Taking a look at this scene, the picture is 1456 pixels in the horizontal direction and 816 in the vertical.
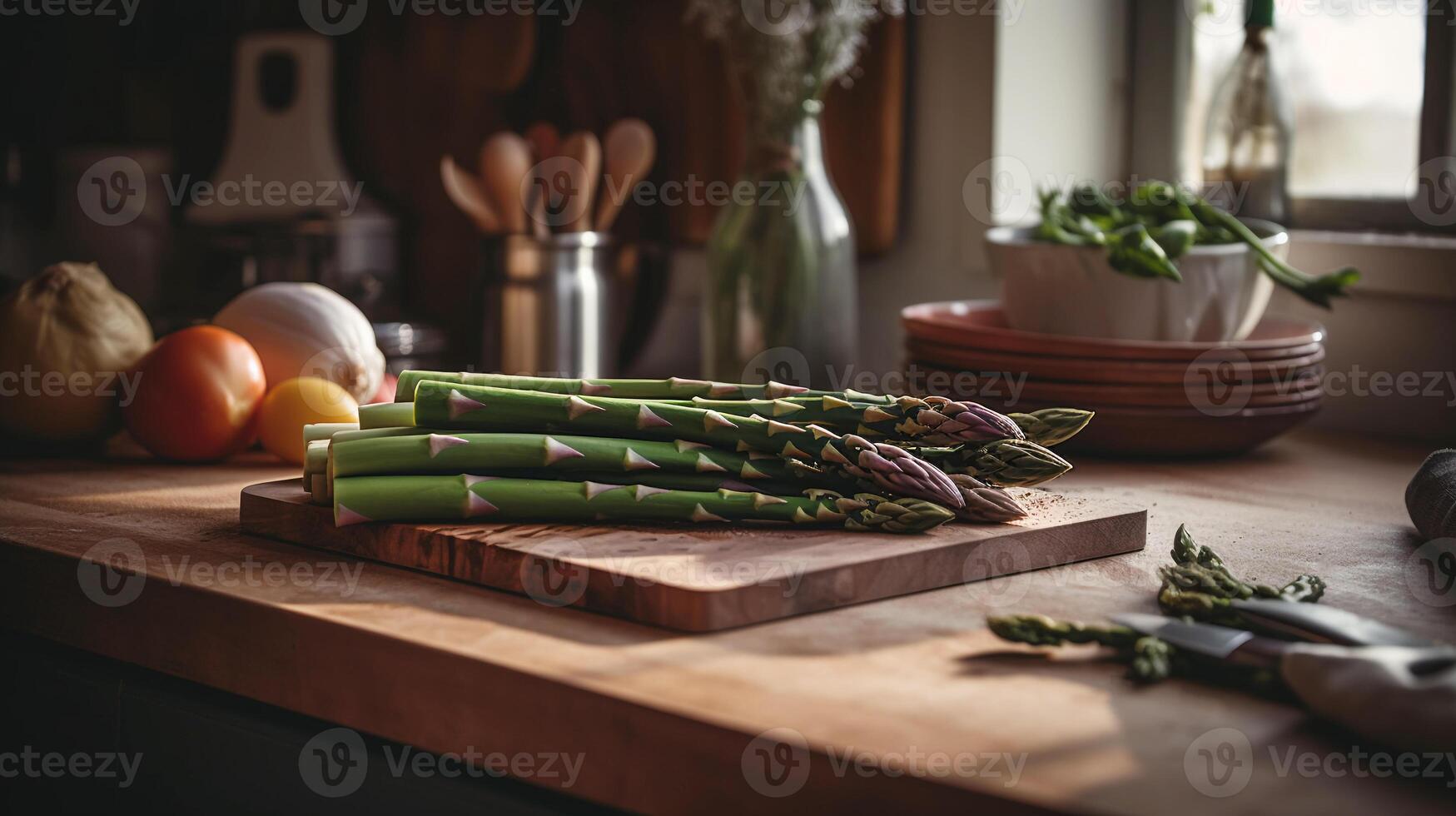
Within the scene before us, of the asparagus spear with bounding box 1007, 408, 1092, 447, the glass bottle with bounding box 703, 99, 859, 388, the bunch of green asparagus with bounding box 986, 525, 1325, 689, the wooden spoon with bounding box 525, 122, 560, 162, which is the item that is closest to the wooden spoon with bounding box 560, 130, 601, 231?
the wooden spoon with bounding box 525, 122, 560, 162

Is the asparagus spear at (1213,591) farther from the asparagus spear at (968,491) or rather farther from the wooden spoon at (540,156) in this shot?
the wooden spoon at (540,156)

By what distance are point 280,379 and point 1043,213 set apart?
68cm

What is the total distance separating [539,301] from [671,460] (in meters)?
0.76

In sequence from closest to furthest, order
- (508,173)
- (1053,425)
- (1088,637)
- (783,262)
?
(1088,637) < (1053,425) < (783,262) < (508,173)

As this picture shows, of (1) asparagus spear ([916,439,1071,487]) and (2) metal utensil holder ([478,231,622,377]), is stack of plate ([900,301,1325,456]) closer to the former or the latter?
(1) asparagus spear ([916,439,1071,487])

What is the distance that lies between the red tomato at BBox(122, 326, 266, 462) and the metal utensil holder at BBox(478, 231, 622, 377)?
0.47 meters

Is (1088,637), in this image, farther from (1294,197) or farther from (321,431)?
(1294,197)

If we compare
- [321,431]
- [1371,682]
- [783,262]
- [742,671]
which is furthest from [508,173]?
[1371,682]

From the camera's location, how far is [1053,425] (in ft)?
2.86

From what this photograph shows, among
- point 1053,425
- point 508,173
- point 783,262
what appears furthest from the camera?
point 508,173

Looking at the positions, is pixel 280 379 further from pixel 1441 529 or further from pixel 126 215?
pixel 126 215

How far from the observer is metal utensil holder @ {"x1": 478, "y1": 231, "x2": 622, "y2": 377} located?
4.96 ft

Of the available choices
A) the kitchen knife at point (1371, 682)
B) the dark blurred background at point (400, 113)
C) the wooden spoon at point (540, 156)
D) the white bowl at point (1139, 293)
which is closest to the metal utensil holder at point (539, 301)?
the wooden spoon at point (540, 156)

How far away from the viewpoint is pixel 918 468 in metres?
0.79
